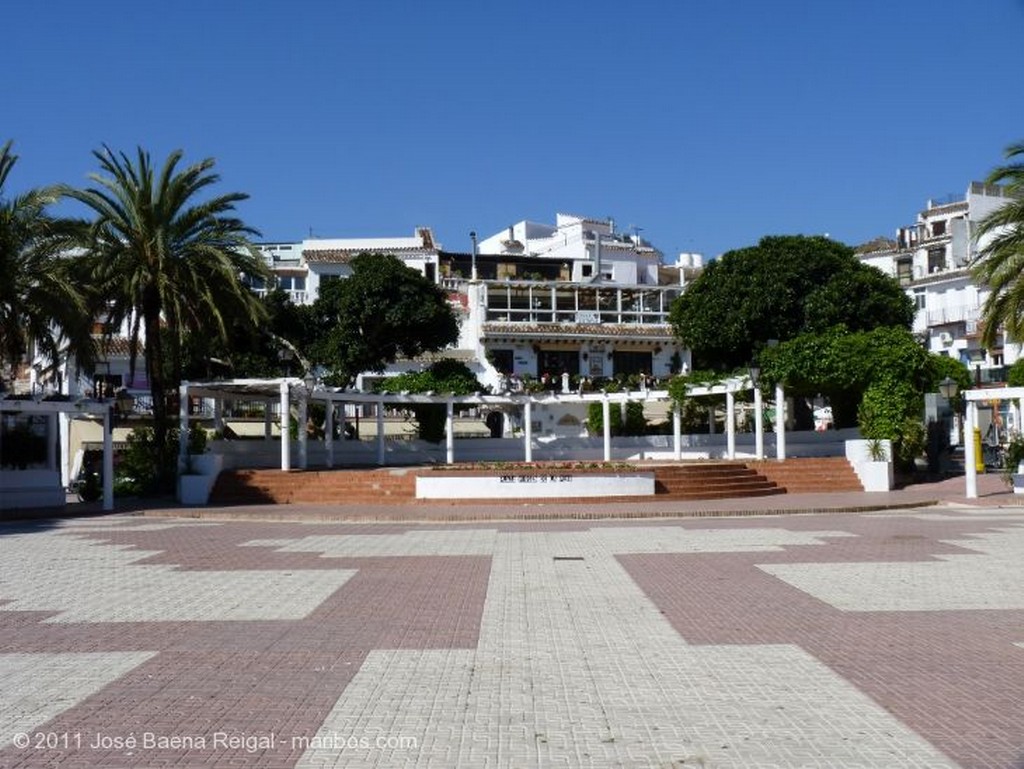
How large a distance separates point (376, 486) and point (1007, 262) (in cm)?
1868

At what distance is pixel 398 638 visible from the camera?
926cm

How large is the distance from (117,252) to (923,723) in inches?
1055

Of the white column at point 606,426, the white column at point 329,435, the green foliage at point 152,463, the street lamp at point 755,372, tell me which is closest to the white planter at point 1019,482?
the street lamp at point 755,372

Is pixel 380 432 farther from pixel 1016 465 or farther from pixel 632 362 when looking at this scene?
pixel 632 362

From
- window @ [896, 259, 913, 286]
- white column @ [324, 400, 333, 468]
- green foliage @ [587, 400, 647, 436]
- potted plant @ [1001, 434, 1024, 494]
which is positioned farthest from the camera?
window @ [896, 259, 913, 286]

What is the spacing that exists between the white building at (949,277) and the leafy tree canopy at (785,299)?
70.8 ft

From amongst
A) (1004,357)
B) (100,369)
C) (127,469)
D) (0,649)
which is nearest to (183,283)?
(127,469)

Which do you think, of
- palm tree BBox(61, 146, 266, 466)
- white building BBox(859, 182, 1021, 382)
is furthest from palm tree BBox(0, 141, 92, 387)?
white building BBox(859, 182, 1021, 382)

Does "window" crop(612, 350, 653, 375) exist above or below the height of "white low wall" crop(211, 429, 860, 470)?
above

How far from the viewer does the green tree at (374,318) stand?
4069 centimetres

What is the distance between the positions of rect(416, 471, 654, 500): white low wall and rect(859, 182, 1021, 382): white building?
36.5 meters

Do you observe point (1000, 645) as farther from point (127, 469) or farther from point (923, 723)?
point (127, 469)

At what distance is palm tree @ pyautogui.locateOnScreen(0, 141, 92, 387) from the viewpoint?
26.3 meters

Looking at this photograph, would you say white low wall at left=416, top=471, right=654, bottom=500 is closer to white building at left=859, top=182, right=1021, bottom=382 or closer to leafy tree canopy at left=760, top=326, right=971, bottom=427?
leafy tree canopy at left=760, top=326, right=971, bottom=427
